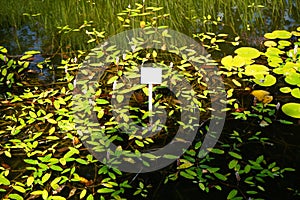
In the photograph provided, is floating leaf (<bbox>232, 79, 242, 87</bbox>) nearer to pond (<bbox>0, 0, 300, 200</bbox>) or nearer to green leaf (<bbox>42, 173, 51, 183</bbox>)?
pond (<bbox>0, 0, 300, 200</bbox>)

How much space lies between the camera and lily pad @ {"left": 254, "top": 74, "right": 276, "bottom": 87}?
1.99 metres

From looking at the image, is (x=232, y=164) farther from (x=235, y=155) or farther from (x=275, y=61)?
(x=275, y=61)

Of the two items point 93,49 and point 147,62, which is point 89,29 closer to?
point 93,49

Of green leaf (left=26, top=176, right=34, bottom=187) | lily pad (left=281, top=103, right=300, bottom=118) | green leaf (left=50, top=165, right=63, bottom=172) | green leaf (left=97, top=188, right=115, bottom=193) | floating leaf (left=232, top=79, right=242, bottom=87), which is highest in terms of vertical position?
floating leaf (left=232, top=79, right=242, bottom=87)

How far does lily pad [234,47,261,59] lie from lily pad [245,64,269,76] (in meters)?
0.14

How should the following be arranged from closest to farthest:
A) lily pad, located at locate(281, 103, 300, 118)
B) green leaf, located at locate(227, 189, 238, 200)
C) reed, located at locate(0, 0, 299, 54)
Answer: green leaf, located at locate(227, 189, 238, 200), lily pad, located at locate(281, 103, 300, 118), reed, located at locate(0, 0, 299, 54)

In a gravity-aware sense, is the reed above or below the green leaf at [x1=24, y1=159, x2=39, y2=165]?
above

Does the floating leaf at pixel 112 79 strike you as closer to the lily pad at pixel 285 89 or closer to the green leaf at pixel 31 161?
the green leaf at pixel 31 161

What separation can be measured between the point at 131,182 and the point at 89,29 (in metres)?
1.65

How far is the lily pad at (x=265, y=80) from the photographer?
199cm

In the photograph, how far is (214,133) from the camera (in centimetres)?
164

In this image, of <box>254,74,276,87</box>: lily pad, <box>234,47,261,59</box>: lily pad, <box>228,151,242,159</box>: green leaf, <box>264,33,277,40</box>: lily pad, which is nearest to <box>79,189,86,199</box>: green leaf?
<box>228,151,242,159</box>: green leaf

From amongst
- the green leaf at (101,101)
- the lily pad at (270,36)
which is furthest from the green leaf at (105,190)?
the lily pad at (270,36)

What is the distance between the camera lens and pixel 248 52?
2328 millimetres
